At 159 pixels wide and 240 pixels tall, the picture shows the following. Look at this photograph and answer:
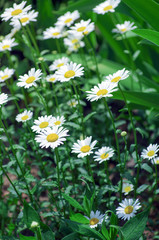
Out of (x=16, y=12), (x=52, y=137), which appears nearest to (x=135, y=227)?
(x=52, y=137)

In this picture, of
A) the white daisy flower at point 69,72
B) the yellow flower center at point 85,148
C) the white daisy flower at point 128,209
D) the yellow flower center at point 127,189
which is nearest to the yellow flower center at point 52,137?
the yellow flower center at point 85,148

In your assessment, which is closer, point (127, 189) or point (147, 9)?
point (127, 189)

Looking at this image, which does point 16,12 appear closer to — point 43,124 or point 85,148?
point 43,124

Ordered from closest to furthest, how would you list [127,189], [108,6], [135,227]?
[135,227], [127,189], [108,6]

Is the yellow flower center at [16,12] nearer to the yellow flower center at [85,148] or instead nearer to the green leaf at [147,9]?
the green leaf at [147,9]

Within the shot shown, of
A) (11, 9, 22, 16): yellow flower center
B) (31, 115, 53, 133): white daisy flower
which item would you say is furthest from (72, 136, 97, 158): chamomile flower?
(11, 9, 22, 16): yellow flower center

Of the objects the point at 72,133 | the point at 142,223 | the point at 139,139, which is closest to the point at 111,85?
the point at 142,223

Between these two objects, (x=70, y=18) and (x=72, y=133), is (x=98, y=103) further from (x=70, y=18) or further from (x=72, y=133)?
(x=70, y=18)
